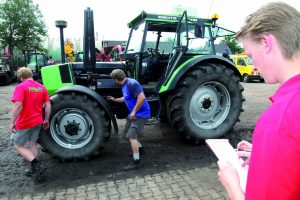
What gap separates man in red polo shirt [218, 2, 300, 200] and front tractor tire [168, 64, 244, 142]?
4.02 metres

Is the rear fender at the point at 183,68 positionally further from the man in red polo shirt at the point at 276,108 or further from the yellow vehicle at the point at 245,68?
the yellow vehicle at the point at 245,68

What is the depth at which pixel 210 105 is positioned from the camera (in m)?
5.46

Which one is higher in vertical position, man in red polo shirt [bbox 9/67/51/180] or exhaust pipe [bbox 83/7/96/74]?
exhaust pipe [bbox 83/7/96/74]

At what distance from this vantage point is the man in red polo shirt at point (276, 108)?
812 millimetres

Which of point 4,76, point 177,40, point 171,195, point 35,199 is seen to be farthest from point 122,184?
point 4,76

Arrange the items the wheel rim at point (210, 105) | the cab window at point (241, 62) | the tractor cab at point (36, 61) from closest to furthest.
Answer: the wheel rim at point (210, 105), the cab window at point (241, 62), the tractor cab at point (36, 61)

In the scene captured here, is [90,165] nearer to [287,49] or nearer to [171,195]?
Answer: [171,195]

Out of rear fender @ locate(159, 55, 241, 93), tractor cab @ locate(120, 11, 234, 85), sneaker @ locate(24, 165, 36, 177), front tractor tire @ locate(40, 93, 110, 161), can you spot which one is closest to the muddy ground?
sneaker @ locate(24, 165, 36, 177)

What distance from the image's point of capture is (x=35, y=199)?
354 centimetres

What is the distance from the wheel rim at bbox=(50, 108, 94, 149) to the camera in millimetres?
4645

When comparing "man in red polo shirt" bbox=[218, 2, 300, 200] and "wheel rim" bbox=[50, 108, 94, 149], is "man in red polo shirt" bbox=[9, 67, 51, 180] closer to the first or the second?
"wheel rim" bbox=[50, 108, 94, 149]

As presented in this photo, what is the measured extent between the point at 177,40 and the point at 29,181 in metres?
3.45

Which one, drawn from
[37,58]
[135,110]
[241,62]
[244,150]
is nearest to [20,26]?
[37,58]

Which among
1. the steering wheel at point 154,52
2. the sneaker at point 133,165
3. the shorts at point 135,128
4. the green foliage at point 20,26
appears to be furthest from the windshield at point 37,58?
the sneaker at point 133,165
